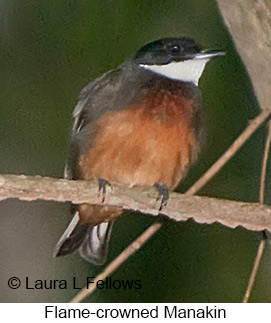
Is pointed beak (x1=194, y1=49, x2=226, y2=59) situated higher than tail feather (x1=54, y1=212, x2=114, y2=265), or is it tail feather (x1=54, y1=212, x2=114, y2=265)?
pointed beak (x1=194, y1=49, x2=226, y2=59)

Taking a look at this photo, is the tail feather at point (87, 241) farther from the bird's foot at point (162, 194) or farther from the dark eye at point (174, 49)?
the dark eye at point (174, 49)

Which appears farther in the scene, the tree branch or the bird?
the bird

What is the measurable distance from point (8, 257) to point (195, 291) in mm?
339

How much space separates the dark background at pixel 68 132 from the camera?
1.07m

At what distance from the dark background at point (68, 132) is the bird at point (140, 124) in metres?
0.02

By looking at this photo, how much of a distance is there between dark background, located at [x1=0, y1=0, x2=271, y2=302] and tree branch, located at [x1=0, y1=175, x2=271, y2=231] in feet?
0.15

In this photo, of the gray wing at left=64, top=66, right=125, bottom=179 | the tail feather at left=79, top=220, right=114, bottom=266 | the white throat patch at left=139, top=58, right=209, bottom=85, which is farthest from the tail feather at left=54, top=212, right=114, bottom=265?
the white throat patch at left=139, top=58, right=209, bottom=85

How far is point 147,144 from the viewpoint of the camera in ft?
3.63

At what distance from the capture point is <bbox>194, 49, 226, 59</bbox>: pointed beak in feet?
3.48

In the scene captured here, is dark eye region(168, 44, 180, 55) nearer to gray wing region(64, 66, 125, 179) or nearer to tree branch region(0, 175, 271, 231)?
gray wing region(64, 66, 125, 179)

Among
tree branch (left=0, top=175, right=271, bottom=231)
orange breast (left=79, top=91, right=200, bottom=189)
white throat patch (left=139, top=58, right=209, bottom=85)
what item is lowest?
tree branch (left=0, top=175, right=271, bottom=231)

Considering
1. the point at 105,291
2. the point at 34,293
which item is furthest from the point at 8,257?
the point at 105,291

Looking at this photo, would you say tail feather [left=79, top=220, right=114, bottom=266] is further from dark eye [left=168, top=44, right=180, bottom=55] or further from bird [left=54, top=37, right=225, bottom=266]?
dark eye [left=168, top=44, right=180, bottom=55]
